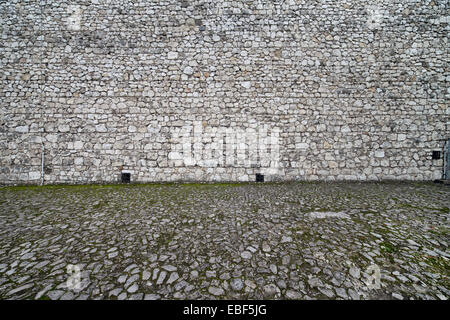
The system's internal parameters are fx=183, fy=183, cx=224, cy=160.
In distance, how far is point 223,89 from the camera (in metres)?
6.47

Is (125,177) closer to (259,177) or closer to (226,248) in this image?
(259,177)

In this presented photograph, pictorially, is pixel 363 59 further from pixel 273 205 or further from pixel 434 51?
pixel 273 205

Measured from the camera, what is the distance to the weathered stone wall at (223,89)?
20.9ft

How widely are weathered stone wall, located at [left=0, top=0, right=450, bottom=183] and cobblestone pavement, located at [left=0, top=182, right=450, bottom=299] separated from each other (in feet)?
7.20

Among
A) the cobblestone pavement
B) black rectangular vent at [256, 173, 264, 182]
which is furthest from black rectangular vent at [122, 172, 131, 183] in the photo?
black rectangular vent at [256, 173, 264, 182]

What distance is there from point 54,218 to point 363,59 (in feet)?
32.3

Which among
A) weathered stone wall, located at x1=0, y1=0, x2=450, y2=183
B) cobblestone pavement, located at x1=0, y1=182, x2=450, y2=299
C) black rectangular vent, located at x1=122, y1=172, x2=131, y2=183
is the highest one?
weathered stone wall, located at x1=0, y1=0, x2=450, y2=183

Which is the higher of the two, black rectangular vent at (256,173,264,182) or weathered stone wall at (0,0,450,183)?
weathered stone wall at (0,0,450,183)

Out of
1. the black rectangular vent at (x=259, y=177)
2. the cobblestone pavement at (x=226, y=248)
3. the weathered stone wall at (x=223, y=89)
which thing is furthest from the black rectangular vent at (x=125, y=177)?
the black rectangular vent at (x=259, y=177)

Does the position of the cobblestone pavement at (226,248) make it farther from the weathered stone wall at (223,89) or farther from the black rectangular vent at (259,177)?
the weathered stone wall at (223,89)

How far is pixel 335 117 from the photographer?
6.48 meters

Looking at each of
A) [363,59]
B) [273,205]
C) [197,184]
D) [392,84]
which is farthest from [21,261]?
[392,84]

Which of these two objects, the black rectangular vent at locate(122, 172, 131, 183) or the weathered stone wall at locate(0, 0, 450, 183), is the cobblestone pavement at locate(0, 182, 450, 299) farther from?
the weathered stone wall at locate(0, 0, 450, 183)

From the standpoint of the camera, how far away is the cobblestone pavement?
1760 millimetres
